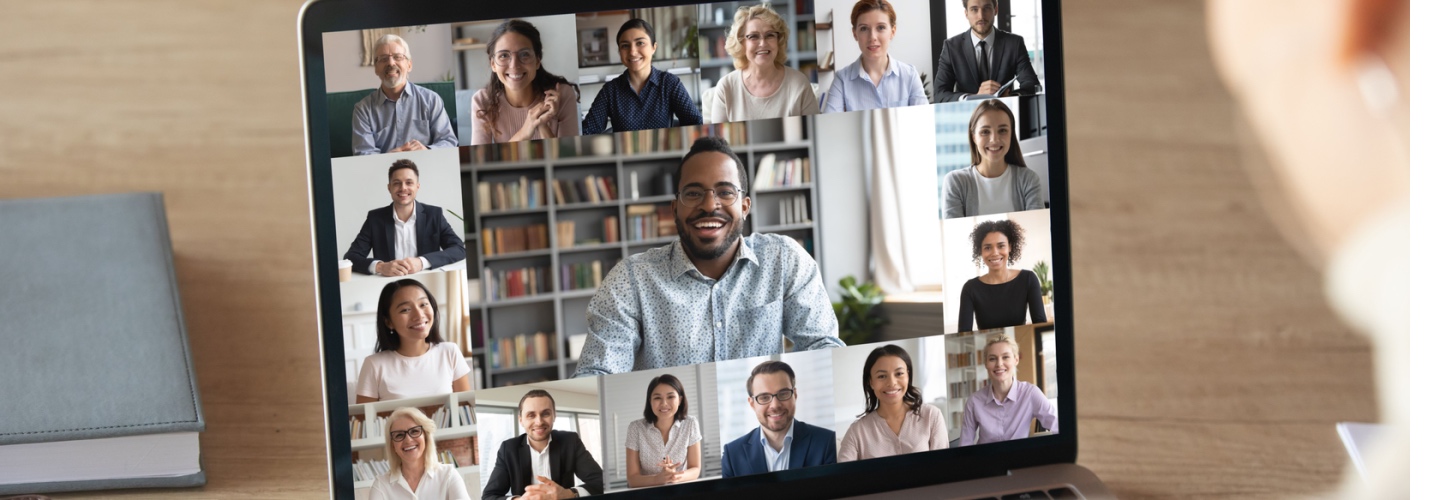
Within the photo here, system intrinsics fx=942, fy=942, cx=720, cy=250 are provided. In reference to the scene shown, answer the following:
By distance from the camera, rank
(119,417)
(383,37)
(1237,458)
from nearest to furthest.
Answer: (383,37) → (119,417) → (1237,458)

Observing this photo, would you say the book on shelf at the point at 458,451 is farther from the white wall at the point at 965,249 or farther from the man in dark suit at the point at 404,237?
the white wall at the point at 965,249

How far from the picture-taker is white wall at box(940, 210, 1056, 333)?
0.63 meters

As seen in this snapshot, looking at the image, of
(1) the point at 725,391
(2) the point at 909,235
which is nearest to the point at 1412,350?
(2) the point at 909,235

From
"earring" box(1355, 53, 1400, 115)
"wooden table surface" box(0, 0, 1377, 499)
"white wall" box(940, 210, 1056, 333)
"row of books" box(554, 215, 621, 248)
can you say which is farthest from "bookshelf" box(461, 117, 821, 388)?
"earring" box(1355, 53, 1400, 115)

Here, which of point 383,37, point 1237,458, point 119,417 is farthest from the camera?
point 1237,458

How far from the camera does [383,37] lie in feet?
1.82

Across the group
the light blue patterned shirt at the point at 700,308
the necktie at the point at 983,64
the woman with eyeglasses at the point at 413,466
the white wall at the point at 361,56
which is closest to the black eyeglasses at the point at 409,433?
the woman with eyeglasses at the point at 413,466

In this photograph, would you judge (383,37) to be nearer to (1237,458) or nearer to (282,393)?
(282,393)

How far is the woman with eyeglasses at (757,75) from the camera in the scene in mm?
588

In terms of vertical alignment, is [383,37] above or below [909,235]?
above

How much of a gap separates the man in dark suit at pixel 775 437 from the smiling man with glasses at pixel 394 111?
10.0 inches

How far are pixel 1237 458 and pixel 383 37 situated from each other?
75cm

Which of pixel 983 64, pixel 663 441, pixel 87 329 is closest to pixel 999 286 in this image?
pixel 983 64

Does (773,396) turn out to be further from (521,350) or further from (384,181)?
(384,181)
